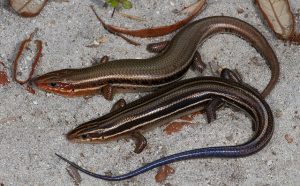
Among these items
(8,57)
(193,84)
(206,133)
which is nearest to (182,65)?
(193,84)

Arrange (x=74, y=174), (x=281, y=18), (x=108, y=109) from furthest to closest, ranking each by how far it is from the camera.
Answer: (x=281, y=18), (x=108, y=109), (x=74, y=174)

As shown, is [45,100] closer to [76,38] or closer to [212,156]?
[76,38]

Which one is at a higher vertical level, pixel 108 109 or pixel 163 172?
pixel 108 109

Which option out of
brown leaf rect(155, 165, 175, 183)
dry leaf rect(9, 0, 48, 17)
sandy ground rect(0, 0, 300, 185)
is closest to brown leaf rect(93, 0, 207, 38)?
sandy ground rect(0, 0, 300, 185)

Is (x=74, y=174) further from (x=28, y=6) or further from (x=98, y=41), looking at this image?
(x=28, y=6)

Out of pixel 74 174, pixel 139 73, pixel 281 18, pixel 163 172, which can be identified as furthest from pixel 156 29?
pixel 74 174

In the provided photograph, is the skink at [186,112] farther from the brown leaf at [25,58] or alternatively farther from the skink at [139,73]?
the brown leaf at [25,58]

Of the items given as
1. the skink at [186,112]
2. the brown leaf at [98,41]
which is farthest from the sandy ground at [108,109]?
the skink at [186,112]

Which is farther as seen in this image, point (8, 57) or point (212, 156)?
point (8, 57)
